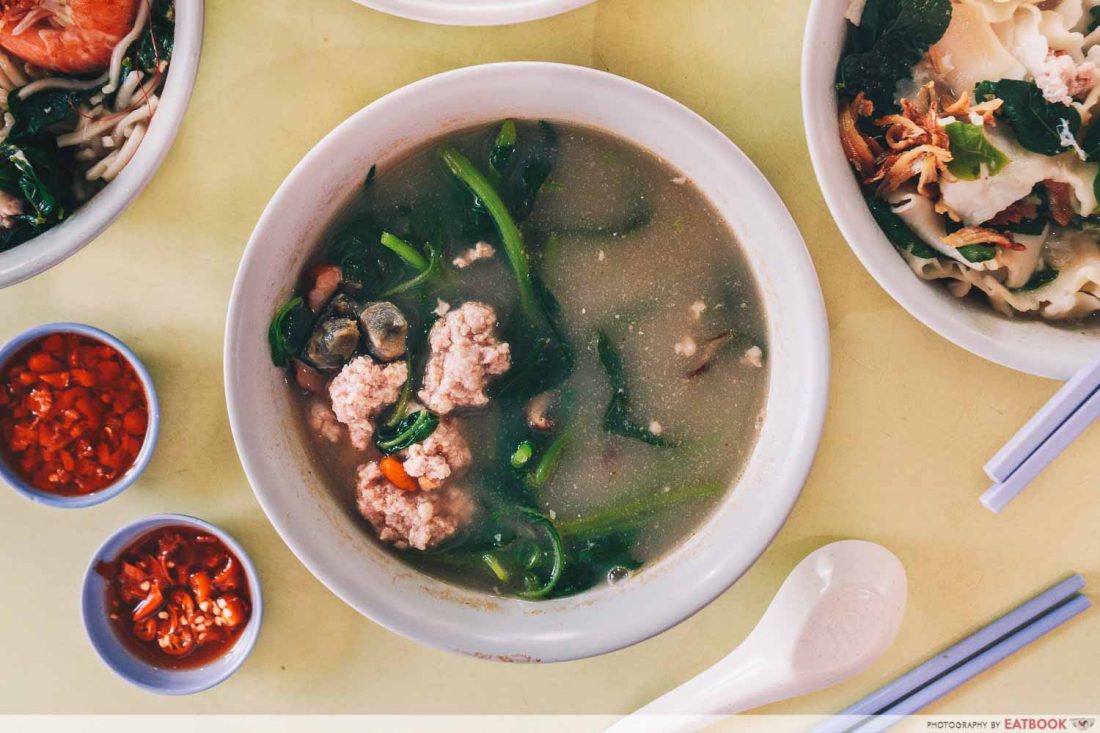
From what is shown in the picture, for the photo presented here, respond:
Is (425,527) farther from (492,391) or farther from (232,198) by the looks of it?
(232,198)

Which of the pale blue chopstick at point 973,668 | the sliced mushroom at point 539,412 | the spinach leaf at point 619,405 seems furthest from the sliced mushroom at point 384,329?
the pale blue chopstick at point 973,668

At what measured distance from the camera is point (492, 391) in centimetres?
152

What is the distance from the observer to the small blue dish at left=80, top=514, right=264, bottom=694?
1.54 meters

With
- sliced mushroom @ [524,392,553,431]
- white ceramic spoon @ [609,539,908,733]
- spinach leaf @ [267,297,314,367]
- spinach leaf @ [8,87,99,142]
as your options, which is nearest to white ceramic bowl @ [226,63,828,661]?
spinach leaf @ [267,297,314,367]

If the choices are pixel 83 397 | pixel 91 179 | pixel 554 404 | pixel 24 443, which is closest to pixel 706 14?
pixel 554 404

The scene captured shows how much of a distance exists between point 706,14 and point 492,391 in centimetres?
81

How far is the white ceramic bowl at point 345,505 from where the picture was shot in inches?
53.2

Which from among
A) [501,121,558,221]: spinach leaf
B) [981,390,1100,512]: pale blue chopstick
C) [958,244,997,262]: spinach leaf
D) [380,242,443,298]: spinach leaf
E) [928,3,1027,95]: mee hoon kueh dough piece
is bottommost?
[981,390,1100,512]: pale blue chopstick

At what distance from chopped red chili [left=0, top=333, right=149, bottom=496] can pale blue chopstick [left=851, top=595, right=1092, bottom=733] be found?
1.57 metres

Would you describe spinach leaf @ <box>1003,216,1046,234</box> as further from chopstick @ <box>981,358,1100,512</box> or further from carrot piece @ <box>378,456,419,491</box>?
carrot piece @ <box>378,456,419,491</box>

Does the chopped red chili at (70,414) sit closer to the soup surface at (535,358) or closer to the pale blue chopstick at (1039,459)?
the soup surface at (535,358)

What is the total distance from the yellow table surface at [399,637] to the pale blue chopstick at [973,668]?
0.06m

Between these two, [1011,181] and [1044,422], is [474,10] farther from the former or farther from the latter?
[1044,422]

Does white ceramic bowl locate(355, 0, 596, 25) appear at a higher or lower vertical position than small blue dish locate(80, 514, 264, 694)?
higher
